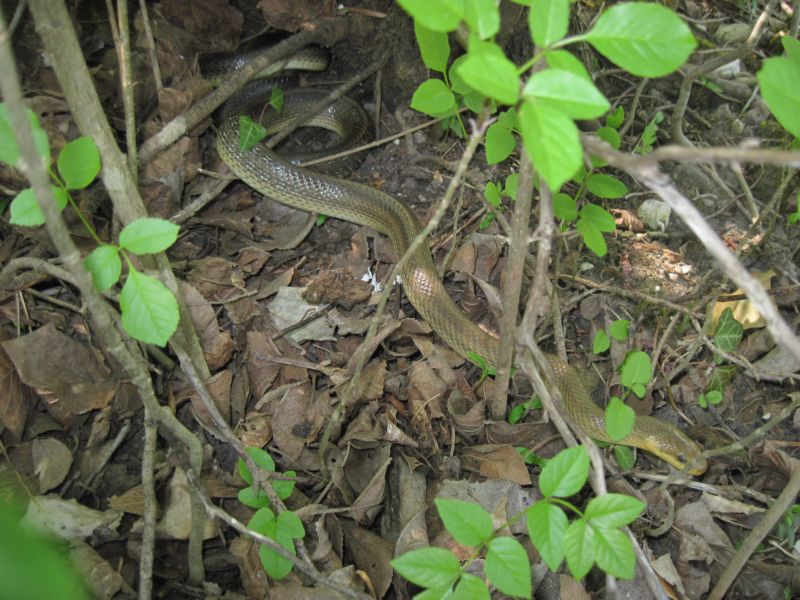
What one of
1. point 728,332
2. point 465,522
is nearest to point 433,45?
point 465,522

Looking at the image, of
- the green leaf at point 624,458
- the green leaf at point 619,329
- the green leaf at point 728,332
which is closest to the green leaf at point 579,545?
the green leaf at point 624,458

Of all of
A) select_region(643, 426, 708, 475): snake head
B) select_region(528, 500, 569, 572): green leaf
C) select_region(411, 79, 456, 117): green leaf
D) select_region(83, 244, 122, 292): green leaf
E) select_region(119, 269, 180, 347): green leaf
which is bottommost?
select_region(643, 426, 708, 475): snake head

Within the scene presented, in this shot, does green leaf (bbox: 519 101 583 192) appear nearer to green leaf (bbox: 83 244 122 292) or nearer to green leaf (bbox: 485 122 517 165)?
green leaf (bbox: 83 244 122 292)

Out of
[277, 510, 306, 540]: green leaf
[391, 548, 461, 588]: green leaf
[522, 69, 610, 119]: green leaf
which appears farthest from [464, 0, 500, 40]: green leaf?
[277, 510, 306, 540]: green leaf

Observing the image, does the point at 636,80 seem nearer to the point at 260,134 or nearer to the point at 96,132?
the point at 260,134

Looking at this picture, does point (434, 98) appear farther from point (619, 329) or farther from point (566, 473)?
point (619, 329)
